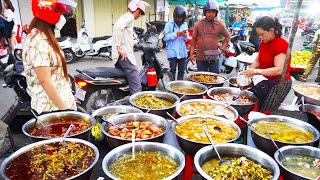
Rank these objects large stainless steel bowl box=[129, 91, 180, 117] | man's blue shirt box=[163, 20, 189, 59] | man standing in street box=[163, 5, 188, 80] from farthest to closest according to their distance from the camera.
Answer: man's blue shirt box=[163, 20, 189, 59]
man standing in street box=[163, 5, 188, 80]
large stainless steel bowl box=[129, 91, 180, 117]

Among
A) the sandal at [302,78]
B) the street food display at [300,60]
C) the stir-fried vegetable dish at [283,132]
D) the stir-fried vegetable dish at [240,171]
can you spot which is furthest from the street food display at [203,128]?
the sandal at [302,78]

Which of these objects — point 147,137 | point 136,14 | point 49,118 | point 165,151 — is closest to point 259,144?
point 165,151

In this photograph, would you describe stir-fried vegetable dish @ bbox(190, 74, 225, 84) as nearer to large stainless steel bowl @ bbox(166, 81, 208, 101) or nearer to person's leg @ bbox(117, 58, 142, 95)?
large stainless steel bowl @ bbox(166, 81, 208, 101)

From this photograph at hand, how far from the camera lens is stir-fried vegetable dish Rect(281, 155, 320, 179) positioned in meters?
1.80

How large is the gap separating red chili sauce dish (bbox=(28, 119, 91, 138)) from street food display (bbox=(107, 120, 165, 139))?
9.6 inches

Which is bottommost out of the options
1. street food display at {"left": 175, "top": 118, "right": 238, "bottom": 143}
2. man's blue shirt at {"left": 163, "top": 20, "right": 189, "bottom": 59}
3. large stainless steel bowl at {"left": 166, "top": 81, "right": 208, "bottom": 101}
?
street food display at {"left": 175, "top": 118, "right": 238, "bottom": 143}

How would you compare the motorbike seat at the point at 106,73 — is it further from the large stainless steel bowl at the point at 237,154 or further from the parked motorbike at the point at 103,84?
the large stainless steel bowl at the point at 237,154

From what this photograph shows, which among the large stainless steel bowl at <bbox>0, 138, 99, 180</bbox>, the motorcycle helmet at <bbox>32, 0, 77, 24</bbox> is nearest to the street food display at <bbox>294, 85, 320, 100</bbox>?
the large stainless steel bowl at <bbox>0, 138, 99, 180</bbox>

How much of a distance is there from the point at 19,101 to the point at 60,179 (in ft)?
9.11

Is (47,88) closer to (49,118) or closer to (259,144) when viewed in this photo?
(49,118)

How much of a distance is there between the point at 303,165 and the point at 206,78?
2.22 m

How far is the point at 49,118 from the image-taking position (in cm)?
223

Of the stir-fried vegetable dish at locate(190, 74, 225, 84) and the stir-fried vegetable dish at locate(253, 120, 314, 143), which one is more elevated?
the stir-fried vegetable dish at locate(190, 74, 225, 84)

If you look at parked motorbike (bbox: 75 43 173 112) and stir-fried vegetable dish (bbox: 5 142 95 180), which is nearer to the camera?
stir-fried vegetable dish (bbox: 5 142 95 180)
